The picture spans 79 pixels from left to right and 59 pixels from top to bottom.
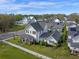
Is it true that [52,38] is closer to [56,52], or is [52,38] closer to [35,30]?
[35,30]

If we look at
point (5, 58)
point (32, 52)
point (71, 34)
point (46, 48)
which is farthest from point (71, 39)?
point (5, 58)

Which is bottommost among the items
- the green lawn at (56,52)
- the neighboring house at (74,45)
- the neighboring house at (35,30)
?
the green lawn at (56,52)

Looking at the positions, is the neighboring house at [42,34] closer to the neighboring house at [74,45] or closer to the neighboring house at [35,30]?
the neighboring house at [35,30]

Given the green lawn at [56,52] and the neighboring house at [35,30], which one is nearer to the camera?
the green lawn at [56,52]

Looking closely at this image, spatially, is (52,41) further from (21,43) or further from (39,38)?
(21,43)

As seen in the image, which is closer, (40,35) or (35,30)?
(35,30)

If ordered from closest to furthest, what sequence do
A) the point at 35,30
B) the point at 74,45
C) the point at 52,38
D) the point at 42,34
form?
1. the point at 74,45
2. the point at 52,38
3. the point at 35,30
4. the point at 42,34

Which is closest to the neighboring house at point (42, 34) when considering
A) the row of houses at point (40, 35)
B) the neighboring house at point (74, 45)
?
the row of houses at point (40, 35)

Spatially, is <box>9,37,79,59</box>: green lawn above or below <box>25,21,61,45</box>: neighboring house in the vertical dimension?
below

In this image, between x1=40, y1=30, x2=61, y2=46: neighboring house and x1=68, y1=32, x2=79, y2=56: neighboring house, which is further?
x1=40, y1=30, x2=61, y2=46: neighboring house

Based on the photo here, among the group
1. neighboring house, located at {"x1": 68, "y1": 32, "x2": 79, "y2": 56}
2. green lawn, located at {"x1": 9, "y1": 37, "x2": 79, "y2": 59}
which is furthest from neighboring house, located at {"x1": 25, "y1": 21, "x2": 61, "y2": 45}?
neighboring house, located at {"x1": 68, "y1": 32, "x2": 79, "y2": 56}

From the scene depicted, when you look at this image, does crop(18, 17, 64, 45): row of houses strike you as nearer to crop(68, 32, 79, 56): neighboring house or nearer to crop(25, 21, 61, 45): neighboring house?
crop(25, 21, 61, 45): neighboring house

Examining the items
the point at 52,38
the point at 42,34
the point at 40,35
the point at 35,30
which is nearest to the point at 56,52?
the point at 52,38
